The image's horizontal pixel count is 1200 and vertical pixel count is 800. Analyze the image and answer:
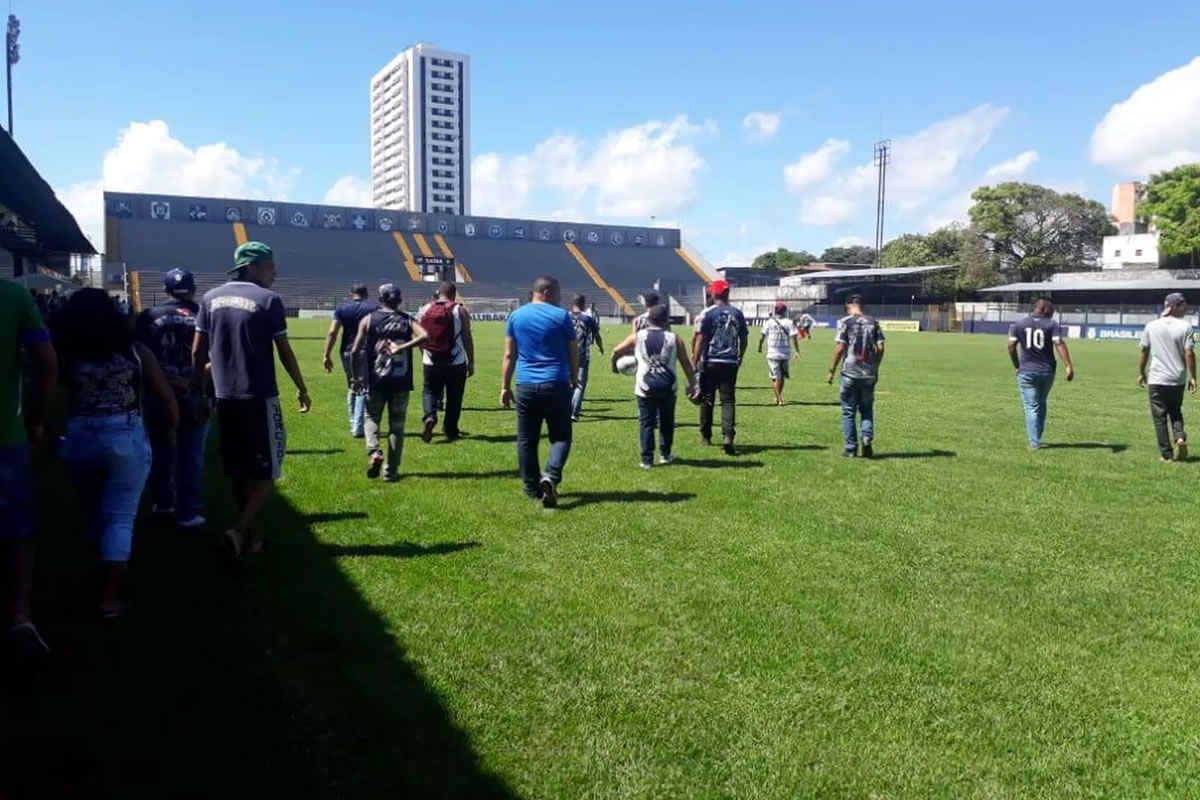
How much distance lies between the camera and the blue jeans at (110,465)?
4.38 meters

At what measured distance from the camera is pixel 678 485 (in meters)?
8.00

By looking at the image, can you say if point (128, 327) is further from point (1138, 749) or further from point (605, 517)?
point (1138, 749)

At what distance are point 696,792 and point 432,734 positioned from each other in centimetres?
102

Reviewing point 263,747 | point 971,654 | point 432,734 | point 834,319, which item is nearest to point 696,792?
point 432,734

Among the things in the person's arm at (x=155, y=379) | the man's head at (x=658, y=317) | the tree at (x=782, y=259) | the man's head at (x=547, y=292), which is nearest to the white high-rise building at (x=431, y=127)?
the tree at (x=782, y=259)

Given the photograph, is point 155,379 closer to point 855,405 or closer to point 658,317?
point 658,317

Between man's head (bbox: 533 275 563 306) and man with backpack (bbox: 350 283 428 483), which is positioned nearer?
man's head (bbox: 533 275 563 306)

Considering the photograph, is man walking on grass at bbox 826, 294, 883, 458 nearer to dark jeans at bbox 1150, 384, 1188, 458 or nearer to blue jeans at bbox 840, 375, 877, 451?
blue jeans at bbox 840, 375, 877, 451

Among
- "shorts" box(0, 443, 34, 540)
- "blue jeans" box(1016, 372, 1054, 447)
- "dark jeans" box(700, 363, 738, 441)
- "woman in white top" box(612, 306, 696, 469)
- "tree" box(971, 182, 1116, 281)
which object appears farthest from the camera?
"tree" box(971, 182, 1116, 281)

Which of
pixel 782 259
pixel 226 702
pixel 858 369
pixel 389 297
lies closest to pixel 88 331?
pixel 226 702

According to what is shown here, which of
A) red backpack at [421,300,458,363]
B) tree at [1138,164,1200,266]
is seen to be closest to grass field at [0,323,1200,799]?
red backpack at [421,300,458,363]

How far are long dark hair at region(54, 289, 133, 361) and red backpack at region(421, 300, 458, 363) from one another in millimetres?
5417

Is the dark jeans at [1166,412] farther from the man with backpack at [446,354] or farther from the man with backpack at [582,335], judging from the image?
the man with backpack at [446,354]

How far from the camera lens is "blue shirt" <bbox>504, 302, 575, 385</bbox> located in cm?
690
